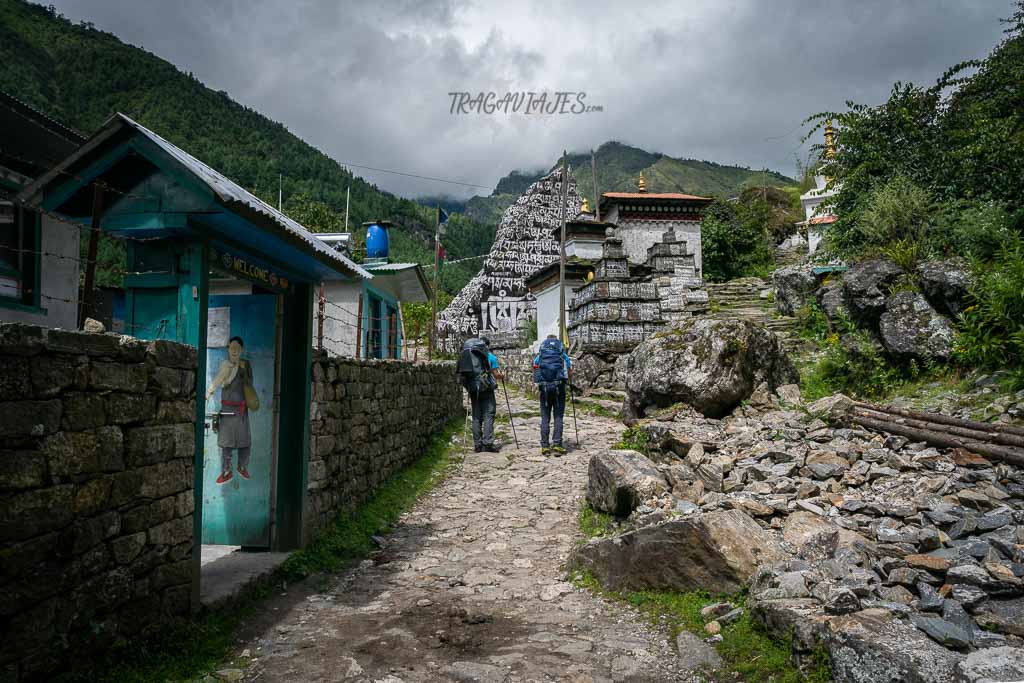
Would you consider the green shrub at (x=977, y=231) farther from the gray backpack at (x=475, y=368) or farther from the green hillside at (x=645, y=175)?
the green hillside at (x=645, y=175)

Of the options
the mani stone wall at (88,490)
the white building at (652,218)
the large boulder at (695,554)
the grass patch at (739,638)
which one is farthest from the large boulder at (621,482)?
the white building at (652,218)

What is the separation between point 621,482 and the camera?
6.71m

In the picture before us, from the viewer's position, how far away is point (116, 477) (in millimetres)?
3668

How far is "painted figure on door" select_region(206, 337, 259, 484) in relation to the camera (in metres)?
6.20

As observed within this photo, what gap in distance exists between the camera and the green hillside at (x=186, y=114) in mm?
49188

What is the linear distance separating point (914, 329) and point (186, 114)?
198 feet

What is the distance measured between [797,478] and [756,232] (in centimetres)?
3038

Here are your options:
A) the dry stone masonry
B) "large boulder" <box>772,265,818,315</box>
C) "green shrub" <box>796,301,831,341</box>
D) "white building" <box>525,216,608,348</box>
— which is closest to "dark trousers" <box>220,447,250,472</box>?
"green shrub" <box>796,301,831,341</box>

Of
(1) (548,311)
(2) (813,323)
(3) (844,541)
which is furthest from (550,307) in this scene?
(3) (844,541)

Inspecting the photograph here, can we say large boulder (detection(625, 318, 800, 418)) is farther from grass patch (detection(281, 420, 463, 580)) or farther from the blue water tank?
the blue water tank

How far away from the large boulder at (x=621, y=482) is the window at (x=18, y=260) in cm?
661

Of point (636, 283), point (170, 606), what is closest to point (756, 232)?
point (636, 283)

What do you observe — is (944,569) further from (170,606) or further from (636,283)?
(636,283)

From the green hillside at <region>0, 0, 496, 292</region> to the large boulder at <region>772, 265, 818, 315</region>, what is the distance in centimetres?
3400
